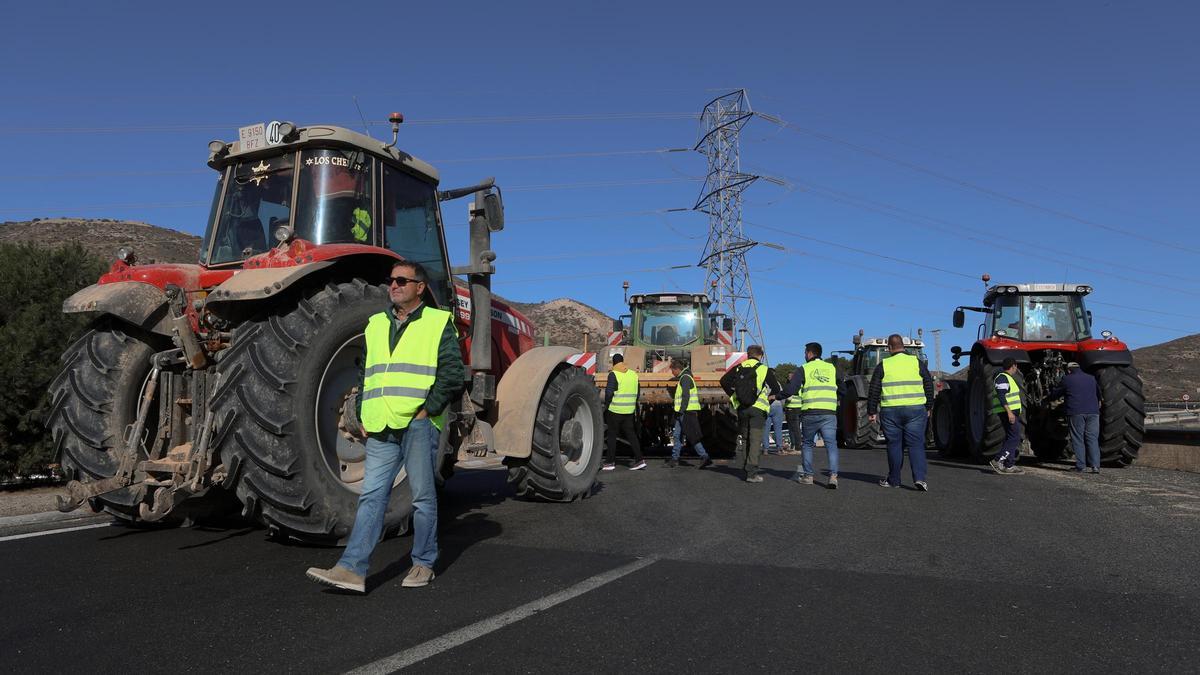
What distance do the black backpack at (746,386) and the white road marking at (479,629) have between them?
551 cm

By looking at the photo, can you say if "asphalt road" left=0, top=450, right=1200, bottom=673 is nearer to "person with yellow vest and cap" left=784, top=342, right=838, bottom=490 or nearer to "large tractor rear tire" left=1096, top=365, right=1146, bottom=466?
"person with yellow vest and cap" left=784, top=342, right=838, bottom=490

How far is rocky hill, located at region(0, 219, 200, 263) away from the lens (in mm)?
31969

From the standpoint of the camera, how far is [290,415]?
14.3 ft

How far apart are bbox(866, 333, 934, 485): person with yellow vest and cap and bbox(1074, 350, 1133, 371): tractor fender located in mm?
3676

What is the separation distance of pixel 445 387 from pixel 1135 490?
26.9 feet

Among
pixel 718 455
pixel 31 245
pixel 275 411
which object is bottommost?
pixel 718 455

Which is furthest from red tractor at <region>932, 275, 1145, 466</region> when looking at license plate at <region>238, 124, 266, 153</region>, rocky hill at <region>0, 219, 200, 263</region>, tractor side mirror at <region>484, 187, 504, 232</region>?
rocky hill at <region>0, 219, 200, 263</region>

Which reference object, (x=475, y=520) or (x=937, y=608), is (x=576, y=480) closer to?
(x=475, y=520)

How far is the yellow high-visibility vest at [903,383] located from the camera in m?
9.02

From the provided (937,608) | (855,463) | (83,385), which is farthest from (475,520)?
(855,463)

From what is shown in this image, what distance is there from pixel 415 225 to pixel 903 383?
603 cm

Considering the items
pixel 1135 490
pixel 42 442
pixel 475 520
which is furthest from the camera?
pixel 42 442

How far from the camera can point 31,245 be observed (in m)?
10.7

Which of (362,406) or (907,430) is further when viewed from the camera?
(907,430)
